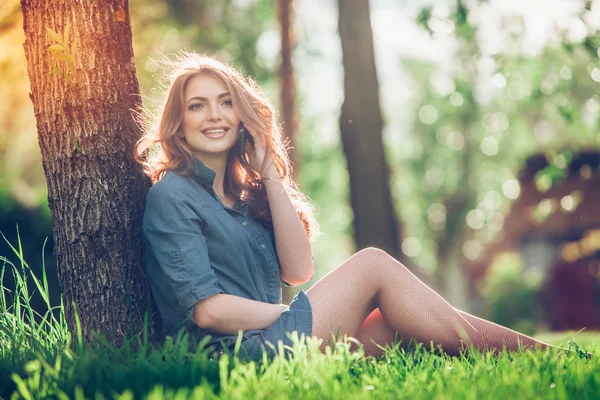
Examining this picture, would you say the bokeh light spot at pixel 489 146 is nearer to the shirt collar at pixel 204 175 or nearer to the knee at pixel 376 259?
the knee at pixel 376 259

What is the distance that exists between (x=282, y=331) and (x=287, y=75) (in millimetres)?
9482

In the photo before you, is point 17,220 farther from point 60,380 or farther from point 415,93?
point 415,93

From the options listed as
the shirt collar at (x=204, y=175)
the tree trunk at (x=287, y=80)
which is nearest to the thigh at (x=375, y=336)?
the shirt collar at (x=204, y=175)

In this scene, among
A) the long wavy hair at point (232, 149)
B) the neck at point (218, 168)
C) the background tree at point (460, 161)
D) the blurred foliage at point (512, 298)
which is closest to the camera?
the long wavy hair at point (232, 149)

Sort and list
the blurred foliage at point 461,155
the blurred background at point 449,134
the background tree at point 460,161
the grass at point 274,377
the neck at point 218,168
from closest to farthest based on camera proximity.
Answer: the grass at point 274,377 → the neck at point 218,168 → the blurred background at point 449,134 → the blurred foliage at point 461,155 → the background tree at point 460,161

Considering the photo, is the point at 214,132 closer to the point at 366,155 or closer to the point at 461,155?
the point at 366,155

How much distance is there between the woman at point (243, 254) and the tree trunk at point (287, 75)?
8.09 metres

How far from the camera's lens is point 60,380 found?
2.85 metres

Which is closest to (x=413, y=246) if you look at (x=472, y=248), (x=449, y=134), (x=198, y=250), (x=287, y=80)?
(x=472, y=248)

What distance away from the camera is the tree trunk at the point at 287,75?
1253 cm

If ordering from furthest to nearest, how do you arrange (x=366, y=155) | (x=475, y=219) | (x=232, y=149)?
(x=475, y=219)
(x=366, y=155)
(x=232, y=149)

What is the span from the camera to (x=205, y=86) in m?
4.15

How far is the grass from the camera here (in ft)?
8.96

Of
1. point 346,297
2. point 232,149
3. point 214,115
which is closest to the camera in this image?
point 346,297
